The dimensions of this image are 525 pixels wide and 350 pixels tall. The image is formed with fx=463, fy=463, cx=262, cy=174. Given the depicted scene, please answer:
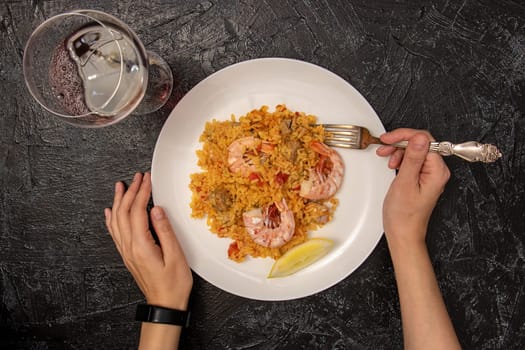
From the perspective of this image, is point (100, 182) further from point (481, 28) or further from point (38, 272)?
point (481, 28)

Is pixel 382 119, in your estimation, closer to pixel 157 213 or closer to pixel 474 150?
pixel 474 150

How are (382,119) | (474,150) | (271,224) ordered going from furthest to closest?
(382,119) < (271,224) < (474,150)

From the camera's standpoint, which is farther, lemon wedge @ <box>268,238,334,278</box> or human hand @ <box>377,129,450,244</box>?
lemon wedge @ <box>268,238,334,278</box>

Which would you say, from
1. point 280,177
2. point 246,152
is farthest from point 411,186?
point 246,152

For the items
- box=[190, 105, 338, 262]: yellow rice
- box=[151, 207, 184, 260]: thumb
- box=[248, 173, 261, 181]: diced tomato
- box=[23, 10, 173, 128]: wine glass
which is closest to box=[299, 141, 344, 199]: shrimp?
box=[190, 105, 338, 262]: yellow rice

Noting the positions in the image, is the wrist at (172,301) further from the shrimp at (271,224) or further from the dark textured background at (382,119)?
the shrimp at (271,224)

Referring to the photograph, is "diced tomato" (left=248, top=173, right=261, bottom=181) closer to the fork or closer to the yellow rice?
the yellow rice

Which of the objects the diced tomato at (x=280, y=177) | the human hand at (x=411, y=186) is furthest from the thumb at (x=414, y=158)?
the diced tomato at (x=280, y=177)
